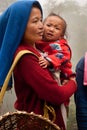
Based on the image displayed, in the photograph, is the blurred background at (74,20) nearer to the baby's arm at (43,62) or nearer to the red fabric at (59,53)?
the red fabric at (59,53)

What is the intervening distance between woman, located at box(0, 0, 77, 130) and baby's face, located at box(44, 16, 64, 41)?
0.16 m

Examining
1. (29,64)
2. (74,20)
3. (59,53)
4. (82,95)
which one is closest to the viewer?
(29,64)

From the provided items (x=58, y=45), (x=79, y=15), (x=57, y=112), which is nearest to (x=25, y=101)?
(x=57, y=112)

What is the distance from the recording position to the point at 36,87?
1.19m

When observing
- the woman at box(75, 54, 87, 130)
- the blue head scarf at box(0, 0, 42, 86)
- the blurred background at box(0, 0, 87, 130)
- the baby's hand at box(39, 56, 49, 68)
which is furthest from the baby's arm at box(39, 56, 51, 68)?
the blurred background at box(0, 0, 87, 130)

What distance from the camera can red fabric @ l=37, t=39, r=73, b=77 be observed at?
1.33m

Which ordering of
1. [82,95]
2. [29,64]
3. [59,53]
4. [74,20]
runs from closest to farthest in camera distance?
[29,64], [59,53], [82,95], [74,20]

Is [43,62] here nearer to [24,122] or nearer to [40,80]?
[40,80]

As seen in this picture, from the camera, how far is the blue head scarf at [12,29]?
1.20m

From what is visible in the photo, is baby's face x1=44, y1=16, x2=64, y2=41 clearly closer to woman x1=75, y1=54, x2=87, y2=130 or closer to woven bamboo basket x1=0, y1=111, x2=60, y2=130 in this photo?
woman x1=75, y1=54, x2=87, y2=130

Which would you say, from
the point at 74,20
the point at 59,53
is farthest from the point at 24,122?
the point at 74,20

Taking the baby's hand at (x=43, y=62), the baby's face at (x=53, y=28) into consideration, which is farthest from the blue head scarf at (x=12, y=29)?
the baby's face at (x=53, y=28)

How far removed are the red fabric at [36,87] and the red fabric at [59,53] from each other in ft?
0.25

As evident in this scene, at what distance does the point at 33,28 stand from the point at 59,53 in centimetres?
17
